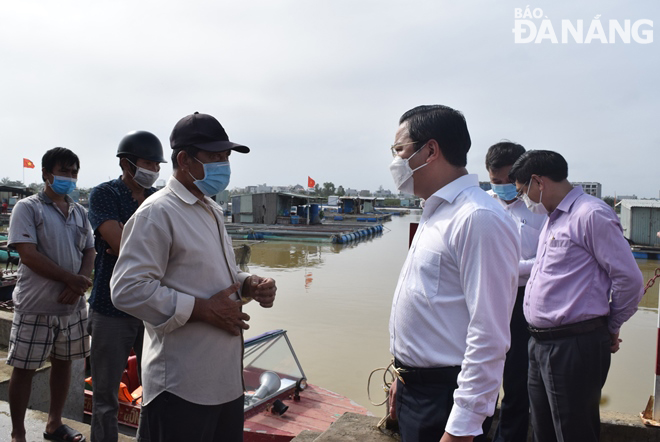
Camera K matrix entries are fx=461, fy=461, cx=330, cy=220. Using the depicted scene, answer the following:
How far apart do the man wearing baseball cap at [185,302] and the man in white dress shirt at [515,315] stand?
5.53ft

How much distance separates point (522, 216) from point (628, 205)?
78.3ft

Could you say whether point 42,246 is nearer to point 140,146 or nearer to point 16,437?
point 140,146

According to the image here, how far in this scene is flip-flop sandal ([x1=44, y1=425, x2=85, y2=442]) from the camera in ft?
9.30

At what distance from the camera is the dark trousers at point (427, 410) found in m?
1.55

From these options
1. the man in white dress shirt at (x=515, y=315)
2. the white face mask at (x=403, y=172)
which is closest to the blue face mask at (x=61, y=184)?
the white face mask at (x=403, y=172)

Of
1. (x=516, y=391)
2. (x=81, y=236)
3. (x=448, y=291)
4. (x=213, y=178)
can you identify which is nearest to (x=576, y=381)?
(x=516, y=391)

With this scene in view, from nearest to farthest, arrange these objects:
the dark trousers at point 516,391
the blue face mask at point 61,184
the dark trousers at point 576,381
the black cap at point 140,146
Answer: the dark trousers at point 576,381
the black cap at point 140,146
the dark trousers at point 516,391
the blue face mask at point 61,184

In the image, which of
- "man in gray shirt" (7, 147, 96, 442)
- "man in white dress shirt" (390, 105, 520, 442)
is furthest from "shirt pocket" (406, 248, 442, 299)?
"man in gray shirt" (7, 147, 96, 442)

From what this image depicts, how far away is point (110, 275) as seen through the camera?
2.58m

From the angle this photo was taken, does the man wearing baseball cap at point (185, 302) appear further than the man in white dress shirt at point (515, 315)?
No

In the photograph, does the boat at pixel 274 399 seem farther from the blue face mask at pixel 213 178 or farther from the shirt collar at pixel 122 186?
the blue face mask at pixel 213 178

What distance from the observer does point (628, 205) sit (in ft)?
75.2

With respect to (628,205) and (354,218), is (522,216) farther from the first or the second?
(354,218)

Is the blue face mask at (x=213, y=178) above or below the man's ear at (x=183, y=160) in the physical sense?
below
